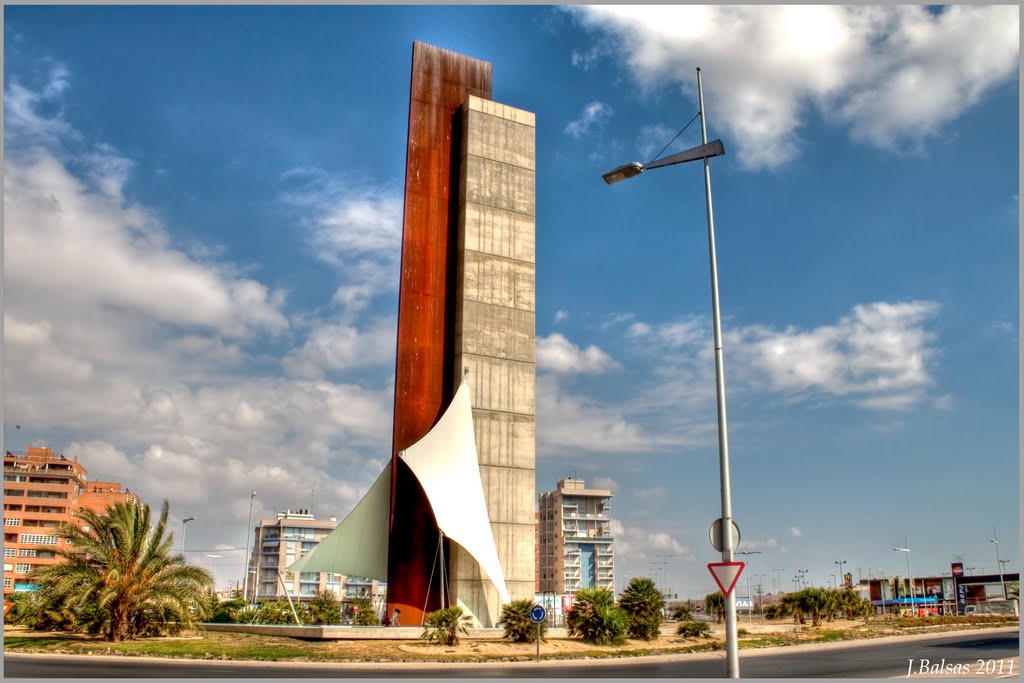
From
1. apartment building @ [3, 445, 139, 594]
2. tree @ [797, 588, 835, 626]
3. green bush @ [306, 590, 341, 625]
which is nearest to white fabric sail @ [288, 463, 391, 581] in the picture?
green bush @ [306, 590, 341, 625]

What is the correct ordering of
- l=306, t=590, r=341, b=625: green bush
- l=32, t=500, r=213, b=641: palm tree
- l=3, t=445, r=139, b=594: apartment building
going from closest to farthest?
1. l=32, t=500, r=213, b=641: palm tree
2. l=306, t=590, r=341, b=625: green bush
3. l=3, t=445, r=139, b=594: apartment building

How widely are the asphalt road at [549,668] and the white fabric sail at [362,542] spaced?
11782 millimetres

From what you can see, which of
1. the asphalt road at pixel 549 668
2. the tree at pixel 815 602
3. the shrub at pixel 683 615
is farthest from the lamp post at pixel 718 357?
the tree at pixel 815 602

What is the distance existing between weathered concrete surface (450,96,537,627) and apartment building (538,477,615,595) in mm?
104570

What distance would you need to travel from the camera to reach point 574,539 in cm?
13850

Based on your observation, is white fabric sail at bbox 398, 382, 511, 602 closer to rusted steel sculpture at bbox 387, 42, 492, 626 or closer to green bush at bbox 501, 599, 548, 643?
rusted steel sculpture at bbox 387, 42, 492, 626

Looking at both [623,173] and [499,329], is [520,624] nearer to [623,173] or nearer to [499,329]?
[499,329]

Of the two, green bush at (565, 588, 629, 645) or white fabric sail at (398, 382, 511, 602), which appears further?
white fabric sail at (398, 382, 511, 602)

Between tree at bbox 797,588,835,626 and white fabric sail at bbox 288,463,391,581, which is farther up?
white fabric sail at bbox 288,463,391,581

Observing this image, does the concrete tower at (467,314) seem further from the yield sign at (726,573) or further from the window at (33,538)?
the window at (33,538)

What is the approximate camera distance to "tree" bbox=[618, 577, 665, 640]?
31.2 meters

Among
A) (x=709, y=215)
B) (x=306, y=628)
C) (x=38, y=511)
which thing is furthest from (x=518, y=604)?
(x=38, y=511)

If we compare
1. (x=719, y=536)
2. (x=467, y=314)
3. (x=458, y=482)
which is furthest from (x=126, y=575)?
(x=719, y=536)

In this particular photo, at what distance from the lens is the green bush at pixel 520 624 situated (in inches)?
1123
